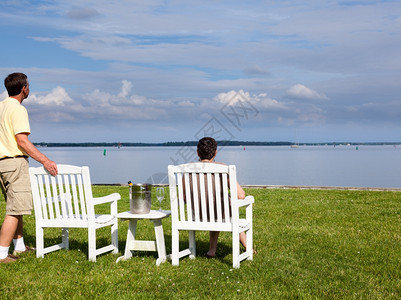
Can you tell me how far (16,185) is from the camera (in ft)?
20.6

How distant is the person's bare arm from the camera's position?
6.07 m

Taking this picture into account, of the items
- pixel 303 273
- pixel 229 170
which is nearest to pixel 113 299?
pixel 229 170

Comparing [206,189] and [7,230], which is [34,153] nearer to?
[7,230]

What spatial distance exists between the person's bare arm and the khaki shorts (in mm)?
280

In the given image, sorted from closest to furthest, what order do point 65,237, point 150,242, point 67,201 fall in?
point 150,242 < point 67,201 < point 65,237

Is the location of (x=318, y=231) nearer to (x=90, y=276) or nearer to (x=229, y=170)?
(x=229, y=170)

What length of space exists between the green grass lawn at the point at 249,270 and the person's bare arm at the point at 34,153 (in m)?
1.30

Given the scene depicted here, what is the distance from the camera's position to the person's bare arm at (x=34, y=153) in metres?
6.07

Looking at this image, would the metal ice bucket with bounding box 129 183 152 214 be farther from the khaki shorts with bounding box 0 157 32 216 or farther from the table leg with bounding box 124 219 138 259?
the khaki shorts with bounding box 0 157 32 216

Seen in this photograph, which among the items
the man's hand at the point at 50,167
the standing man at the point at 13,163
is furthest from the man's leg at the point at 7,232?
the man's hand at the point at 50,167

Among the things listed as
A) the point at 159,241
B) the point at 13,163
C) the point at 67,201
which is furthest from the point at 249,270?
the point at 13,163

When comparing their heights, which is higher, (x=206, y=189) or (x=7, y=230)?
(x=206, y=189)

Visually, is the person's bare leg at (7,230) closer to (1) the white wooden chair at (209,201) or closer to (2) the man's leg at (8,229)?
(2) the man's leg at (8,229)

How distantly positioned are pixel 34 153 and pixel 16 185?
1.86ft
